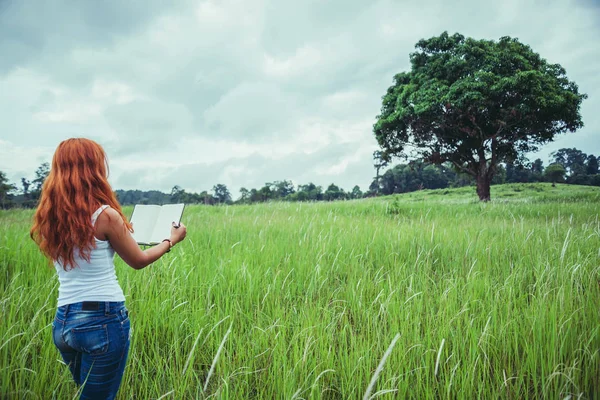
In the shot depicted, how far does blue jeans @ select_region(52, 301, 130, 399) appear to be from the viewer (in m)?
1.58

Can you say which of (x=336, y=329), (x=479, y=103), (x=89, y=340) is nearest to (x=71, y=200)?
(x=89, y=340)

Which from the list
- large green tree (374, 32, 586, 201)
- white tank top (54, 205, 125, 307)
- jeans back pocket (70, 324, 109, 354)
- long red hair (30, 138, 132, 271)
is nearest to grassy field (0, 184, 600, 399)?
jeans back pocket (70, 324, 109, 354)

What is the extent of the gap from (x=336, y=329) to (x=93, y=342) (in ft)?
5.52

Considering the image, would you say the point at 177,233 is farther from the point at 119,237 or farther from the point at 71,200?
the point at 71,200

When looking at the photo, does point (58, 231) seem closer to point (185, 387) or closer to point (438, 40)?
point (185, 387)

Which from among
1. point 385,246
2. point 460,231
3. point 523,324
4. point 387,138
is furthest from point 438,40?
point 523,324

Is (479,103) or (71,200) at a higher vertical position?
(479,103)

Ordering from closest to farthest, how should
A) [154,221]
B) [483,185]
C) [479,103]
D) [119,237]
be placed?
[119,237] → [154,221] → [479,103] → [483,185]

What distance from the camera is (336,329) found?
243 centimetres

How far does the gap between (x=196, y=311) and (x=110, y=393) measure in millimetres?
990

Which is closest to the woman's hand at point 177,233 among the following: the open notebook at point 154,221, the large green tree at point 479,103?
the open notebook at point 154,221

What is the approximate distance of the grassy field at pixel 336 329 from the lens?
1891 mm

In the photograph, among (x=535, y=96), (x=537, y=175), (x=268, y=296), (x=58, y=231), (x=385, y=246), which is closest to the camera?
(x=58, y=231)

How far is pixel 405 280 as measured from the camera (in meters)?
3.18
